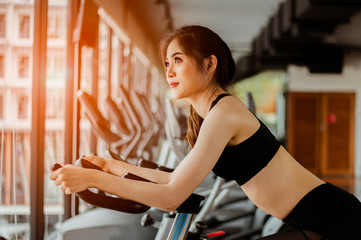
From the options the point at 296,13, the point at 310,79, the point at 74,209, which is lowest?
the point at 74,209

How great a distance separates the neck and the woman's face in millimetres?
34

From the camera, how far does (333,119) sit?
10.6m

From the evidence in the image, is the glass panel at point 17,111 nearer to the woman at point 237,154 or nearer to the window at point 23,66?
the window at point 23,66

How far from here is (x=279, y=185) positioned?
1224mm

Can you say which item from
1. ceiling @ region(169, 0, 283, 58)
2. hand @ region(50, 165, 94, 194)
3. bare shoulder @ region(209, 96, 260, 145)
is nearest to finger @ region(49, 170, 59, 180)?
hand @ region(50, 165, 94, 194)

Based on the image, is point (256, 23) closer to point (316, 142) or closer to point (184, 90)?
point (316, 142)

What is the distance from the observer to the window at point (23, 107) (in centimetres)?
256

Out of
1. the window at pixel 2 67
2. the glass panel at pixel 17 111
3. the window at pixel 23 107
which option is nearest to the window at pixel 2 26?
the glass panel at pixel 17 111

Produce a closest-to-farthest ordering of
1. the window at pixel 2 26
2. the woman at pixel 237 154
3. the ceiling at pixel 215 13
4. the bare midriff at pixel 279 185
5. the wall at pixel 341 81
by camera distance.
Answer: the woman at pixel 237 154
the bare midriff at pixel 279 185
the window at pixel 2 26
the ceiling at pixel 215 13
the wall at pixel 341 81

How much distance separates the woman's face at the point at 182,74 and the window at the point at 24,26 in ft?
5.13

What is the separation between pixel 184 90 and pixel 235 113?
0.64 feet

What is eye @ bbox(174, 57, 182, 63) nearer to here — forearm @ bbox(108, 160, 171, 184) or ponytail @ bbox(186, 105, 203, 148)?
ponytail @ bbox(186, 105, 203, 148)

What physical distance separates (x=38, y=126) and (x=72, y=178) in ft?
5.47

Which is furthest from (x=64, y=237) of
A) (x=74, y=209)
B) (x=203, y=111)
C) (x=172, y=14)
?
(x=172, y=14)
